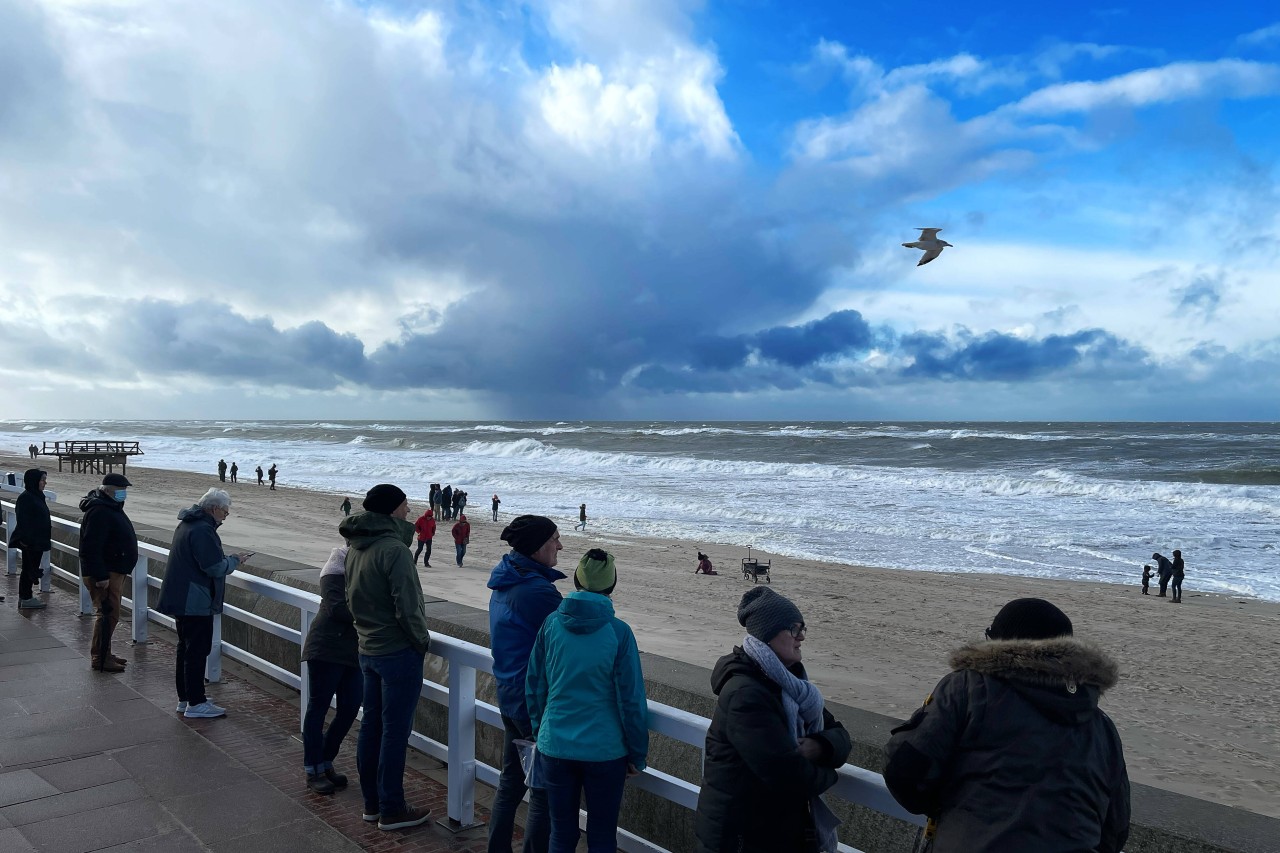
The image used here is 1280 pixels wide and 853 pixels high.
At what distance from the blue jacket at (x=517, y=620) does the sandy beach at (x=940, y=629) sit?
247 inches

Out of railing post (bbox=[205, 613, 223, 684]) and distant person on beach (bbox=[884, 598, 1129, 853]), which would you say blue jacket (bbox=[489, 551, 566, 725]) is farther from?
railing post (bbox=[205, 613, 223, 684])

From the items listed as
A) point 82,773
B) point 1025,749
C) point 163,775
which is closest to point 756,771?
point 1025,749

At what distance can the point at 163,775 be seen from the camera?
4133 mm

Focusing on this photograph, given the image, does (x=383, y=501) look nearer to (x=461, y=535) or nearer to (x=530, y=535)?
(x=530, y=535)

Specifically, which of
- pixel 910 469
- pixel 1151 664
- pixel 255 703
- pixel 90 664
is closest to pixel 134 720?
pixel 255 703

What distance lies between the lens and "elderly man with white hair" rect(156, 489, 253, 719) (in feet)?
16.1

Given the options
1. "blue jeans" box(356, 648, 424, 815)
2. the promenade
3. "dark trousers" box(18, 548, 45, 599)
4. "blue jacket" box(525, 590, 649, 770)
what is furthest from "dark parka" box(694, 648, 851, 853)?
"dark trousers" box(18, 548, 45, 599)

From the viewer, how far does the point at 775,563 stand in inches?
792

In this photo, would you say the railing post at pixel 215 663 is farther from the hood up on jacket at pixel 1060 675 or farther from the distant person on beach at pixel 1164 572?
the distant person on beach at pixel 1164 572

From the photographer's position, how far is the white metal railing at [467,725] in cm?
241

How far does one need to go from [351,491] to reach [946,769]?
127ft

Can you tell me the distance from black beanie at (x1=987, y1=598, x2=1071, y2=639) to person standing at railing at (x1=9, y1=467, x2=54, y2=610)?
8.63 meters

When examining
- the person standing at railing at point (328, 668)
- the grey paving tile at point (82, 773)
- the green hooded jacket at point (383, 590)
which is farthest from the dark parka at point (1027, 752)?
the grey paving tile at point (82, 773)

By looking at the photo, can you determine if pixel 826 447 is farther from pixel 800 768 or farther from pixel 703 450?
pixel 800 768
